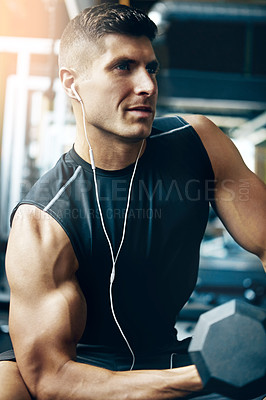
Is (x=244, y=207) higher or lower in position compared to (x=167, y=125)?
lower

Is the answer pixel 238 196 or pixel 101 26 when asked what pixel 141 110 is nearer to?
pixel 101 26

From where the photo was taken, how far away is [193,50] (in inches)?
116

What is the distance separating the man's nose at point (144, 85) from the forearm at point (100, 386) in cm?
51

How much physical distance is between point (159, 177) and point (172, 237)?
132mm

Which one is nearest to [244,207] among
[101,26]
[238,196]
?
[238,196]

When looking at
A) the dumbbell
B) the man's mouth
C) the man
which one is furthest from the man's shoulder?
the dumbbell

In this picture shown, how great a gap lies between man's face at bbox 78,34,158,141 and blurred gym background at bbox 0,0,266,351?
181 mm

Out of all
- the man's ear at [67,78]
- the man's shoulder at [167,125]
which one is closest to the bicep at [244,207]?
the man's shoulder at [167,125]

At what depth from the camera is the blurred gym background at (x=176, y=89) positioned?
1076 millimetres

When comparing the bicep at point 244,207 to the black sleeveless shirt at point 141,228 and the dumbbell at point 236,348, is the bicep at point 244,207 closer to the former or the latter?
the black sleeveless shirt at point 141,228

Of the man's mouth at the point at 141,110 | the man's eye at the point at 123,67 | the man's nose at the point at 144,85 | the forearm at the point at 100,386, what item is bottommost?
the forearm at the point at 100,386

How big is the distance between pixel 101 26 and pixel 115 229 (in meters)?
0.39

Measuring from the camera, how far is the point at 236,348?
0.64 m

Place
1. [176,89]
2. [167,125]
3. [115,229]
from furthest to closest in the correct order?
1. [176,89]
2. [167,125]
3. [115,229]
